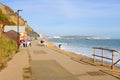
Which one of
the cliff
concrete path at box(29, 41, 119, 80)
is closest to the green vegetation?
concrete path at box(29, 41, 119, 80)

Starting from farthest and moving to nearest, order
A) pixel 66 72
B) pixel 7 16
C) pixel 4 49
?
→ pixel 7 16, pixel 4 49, pixel 66 72

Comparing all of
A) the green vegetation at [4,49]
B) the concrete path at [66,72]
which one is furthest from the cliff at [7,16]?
the concrete path at [66,72]

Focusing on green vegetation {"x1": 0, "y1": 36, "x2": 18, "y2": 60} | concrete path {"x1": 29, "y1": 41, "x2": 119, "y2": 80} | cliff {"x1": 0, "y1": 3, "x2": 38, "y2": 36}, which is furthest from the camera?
cliff {"x1": 0, "y1": 3, "x2": 38, "y2": 36}

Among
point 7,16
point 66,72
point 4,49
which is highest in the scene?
point 7,16

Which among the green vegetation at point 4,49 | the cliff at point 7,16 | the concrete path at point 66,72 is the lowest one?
the concrete path at point 66,72

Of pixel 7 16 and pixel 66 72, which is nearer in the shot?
pixel 66 72

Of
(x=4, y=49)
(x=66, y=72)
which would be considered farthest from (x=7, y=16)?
(x=66, y=72)

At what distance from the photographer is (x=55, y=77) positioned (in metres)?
12.5

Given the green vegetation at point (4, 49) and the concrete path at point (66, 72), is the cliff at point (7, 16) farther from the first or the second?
the concrete path at point (66, 72)

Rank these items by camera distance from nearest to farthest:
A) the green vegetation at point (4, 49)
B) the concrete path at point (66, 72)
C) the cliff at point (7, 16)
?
the concrete path at point (66, 72), the green vegetation at point (4, 49), the cliff at point (7, 16)

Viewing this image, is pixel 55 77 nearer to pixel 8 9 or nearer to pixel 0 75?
pixel 0 75

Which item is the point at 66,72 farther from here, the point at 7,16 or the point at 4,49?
the point at 7,16

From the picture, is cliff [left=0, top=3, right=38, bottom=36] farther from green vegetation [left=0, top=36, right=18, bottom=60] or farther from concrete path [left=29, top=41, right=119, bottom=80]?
concrete path [left=29, top=41, right=119, bottom=80]

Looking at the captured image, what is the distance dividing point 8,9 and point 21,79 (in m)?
144
